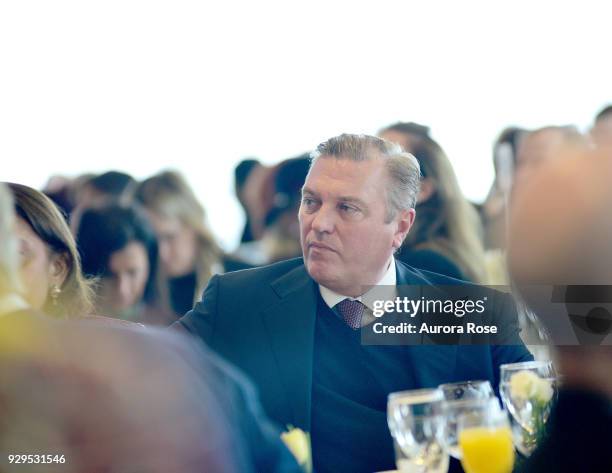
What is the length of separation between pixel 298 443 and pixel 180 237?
0.60 meters

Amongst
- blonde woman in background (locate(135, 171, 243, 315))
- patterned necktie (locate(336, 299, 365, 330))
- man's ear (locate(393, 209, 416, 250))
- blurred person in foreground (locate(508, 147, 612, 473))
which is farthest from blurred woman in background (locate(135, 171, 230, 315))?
blurred person in foreground (locate(508, 147, 612, 473))

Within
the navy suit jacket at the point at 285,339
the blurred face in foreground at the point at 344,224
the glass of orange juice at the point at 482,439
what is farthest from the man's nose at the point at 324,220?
the glass of orange juice at the point at 482,439

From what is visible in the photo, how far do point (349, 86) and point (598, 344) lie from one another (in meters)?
0.87

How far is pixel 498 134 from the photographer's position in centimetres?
283

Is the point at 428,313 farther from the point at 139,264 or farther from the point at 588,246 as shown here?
the point at 139,264

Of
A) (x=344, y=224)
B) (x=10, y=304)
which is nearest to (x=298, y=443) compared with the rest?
(x=344, y=224)

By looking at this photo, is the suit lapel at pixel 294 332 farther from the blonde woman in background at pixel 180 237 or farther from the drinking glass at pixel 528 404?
the drinking glass at pixel 528 404

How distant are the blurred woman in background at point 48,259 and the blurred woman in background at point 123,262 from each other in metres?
0.04

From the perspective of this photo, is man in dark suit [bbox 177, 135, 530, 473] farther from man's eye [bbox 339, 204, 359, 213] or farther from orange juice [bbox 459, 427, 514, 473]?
orange juice [bbox 459, 427, 514, 473]

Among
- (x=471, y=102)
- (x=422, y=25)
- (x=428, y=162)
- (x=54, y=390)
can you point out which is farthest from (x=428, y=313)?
(x=54, y=390)

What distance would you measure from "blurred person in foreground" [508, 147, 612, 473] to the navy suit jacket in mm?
113

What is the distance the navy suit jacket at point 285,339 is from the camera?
2.70 m

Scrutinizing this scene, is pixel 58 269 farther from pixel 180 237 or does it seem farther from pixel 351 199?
pixel 351 199

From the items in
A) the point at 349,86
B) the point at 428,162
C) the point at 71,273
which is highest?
the point at 349,86
